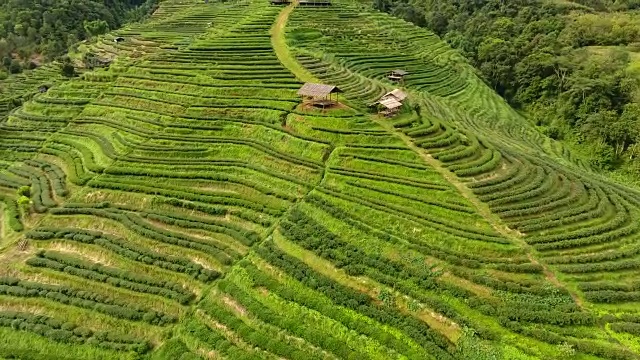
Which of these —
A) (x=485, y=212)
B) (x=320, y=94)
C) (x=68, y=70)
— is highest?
(x=320, y=94)

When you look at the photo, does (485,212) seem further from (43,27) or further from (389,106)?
(43,27)

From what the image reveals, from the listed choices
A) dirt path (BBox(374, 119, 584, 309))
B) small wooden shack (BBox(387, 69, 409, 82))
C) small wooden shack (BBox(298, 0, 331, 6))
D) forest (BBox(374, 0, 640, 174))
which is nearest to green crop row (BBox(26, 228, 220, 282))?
dirt path (BBox(374, 119, 584, 309))

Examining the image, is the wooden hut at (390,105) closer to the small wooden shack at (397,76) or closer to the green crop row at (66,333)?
the small wooden shack at (397,76)

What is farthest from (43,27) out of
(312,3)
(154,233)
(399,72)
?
(154,233)

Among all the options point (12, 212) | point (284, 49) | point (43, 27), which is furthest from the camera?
point (43, 27)

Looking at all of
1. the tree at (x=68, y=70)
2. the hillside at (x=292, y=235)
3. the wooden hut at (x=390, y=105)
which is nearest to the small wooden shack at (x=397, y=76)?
the hillside at (x=292, y=235)

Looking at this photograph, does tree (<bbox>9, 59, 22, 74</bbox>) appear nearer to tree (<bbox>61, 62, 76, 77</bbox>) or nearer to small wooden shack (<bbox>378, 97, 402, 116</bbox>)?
tree (<bbox>61, 62, 76, 77</bbox>)

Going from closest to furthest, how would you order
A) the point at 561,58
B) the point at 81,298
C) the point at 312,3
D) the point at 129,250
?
the point at 81,298 < the point at 129,250 < the point at 561,58 < the point at 312,3

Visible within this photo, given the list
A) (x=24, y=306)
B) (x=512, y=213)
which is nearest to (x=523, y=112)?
(x=512, y=213)
